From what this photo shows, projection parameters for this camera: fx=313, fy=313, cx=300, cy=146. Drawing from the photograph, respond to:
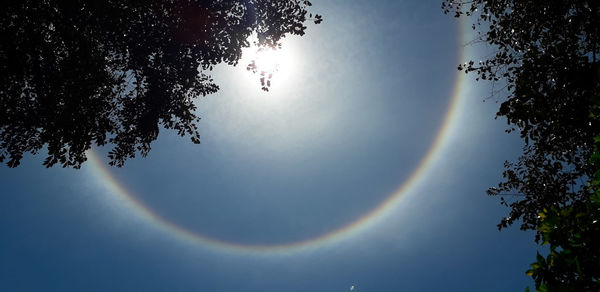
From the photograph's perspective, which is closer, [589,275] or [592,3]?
[589,275]

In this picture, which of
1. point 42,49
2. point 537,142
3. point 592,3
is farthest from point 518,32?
point 42,49

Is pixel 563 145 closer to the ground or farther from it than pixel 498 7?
closer to the ground

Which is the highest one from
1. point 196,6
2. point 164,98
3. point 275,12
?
point 275,12

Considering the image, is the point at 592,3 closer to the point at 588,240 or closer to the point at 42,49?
the point at 588,240

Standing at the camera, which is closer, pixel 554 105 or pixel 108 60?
pixel 554 105

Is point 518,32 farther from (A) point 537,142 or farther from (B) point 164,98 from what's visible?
(B) point 164,98

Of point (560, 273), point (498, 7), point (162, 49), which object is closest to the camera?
→ point (560, 273)

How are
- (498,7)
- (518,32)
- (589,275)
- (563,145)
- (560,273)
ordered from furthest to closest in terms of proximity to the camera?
(563,145) < (498,7) < (518,32) < (560,273) < (589,275)
